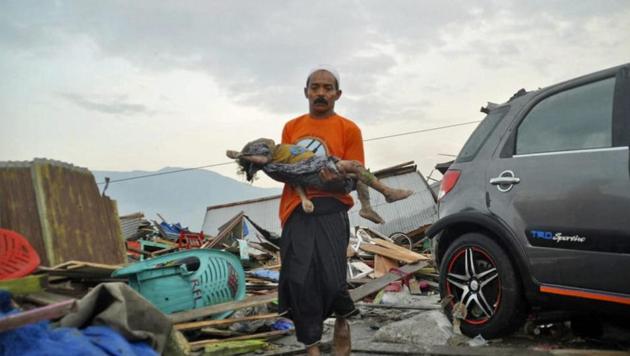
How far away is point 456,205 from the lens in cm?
509

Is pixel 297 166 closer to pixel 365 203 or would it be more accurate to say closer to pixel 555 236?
pixel 365 203

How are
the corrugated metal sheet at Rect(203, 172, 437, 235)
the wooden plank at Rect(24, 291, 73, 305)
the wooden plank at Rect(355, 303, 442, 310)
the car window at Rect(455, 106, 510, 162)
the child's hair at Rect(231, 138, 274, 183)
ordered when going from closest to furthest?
1. the wooden plank at Rect(24, 291, 73, 305)
2. the child's hair at Rect(231, 138, 274, 183)
3. the car window at Rect(455, 106, 510, 162)
4. the wooden plank at Rect(355, 303, 442, 310)
5. the corrugated metal sheet at Rect(203, 172, 437, 235)

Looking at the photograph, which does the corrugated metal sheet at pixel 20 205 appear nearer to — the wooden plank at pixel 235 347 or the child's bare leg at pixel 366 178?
the wooden plank at pixel 235 347

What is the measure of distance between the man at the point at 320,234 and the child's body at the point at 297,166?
66 mm

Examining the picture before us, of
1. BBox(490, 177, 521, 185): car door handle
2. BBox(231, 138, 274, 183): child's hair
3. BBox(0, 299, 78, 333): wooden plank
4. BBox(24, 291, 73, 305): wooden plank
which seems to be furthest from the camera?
BBox(490, 177, 521, 185): car door handle

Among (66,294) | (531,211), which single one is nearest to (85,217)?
(66,294)

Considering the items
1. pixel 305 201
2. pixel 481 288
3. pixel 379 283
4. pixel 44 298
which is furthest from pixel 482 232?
pixel 44 298

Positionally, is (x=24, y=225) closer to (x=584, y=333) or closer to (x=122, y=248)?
(x=122, y=248)

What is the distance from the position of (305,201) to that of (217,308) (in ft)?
6.57

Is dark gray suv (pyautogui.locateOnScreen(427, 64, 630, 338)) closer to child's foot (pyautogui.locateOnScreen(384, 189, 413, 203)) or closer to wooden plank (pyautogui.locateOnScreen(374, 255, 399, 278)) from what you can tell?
child's foot (pyautogui.locateOnScreen(384, 189, 413, 203))

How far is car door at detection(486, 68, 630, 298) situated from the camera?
3.92 metres

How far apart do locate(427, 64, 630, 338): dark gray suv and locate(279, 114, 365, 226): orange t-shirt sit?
1.29 m

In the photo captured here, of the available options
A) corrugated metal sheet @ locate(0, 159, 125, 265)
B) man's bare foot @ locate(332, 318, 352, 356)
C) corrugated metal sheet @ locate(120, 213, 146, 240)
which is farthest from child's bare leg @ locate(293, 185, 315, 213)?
corrugated metal sheet @ locate(120, 213, 146, 240)

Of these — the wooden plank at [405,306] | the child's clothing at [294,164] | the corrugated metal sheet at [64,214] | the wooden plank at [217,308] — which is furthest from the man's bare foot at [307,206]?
the wooden plank at [405,306]
